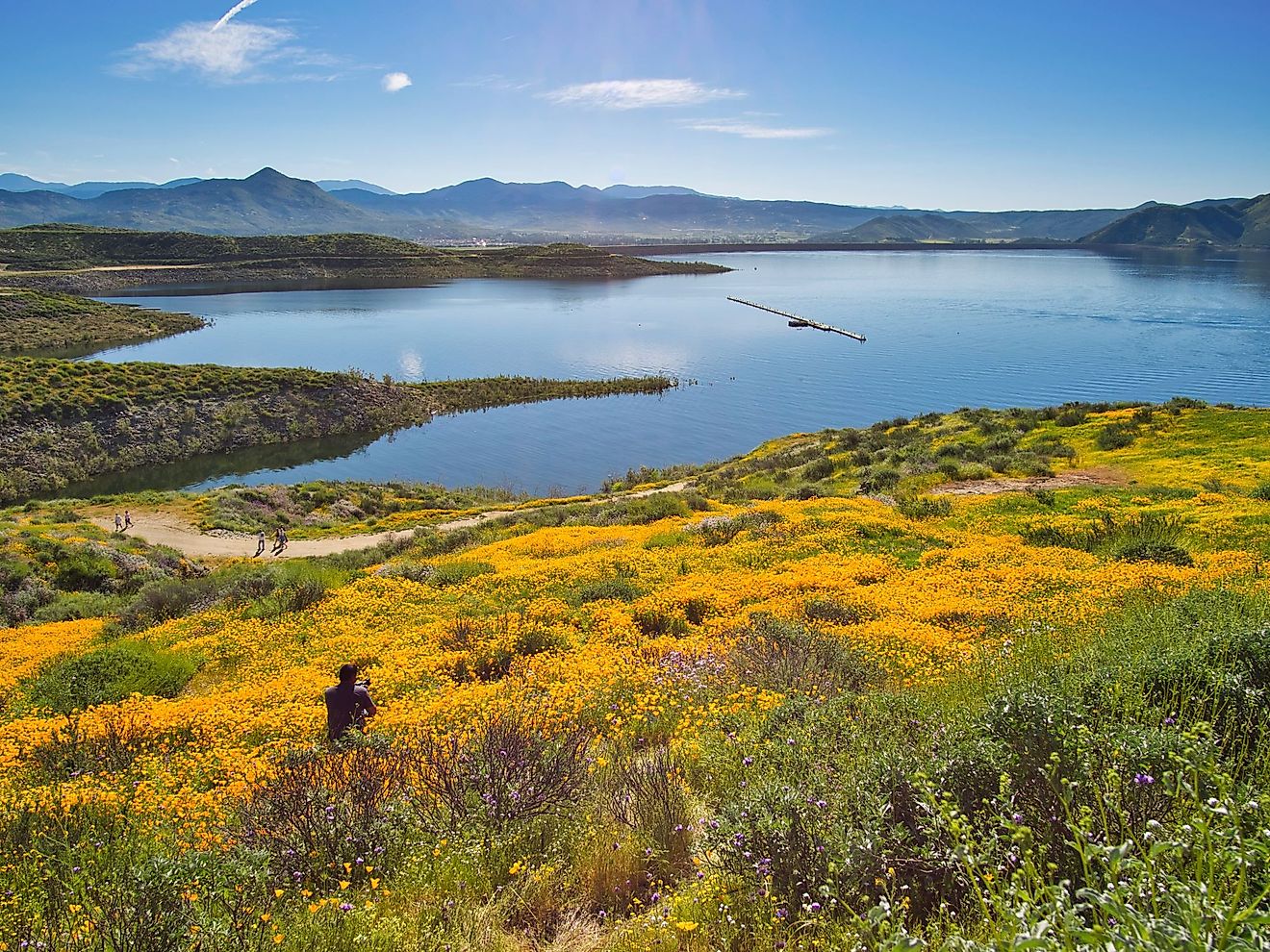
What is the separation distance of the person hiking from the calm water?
36705 mm

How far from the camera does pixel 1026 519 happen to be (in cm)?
1666

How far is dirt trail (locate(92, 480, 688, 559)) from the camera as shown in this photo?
29.0 metres

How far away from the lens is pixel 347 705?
8297 millimetres

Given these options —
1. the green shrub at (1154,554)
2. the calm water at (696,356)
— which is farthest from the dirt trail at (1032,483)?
the calm water at (696,356)

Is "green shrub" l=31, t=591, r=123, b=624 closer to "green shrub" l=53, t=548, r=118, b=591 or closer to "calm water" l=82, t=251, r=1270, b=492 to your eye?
"green shrub" l=53, t=548, r=118, b=591

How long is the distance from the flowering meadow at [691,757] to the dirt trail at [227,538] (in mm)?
13203

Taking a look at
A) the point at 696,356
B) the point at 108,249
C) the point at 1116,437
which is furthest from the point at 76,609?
the point at 108,249

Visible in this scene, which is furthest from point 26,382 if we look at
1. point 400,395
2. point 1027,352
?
point 1027,352

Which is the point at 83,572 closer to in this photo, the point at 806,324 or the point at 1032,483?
the point at 1032,483

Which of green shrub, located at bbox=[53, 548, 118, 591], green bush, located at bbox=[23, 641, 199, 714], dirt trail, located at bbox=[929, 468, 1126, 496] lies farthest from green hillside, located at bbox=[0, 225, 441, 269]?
dirt trail, located at bbox=[929, 468, 1126, 496]

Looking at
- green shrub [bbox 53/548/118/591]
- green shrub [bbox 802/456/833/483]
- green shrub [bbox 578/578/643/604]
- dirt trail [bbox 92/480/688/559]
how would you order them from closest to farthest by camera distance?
green shrub [bbox 578/578/643/604] < green shrub [bbox 53/548/118/591] < dirt trail [bbox 92/480/688/559] < green shrub [bbox 802/456/833/483]

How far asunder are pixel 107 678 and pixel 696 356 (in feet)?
262

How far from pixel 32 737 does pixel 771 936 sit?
895cm

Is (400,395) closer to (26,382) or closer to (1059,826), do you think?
(26,382)
